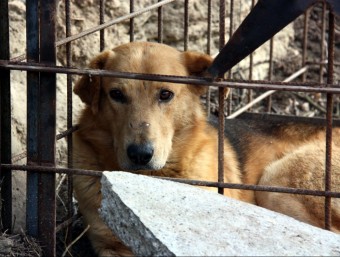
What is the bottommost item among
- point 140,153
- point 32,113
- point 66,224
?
point 66,224

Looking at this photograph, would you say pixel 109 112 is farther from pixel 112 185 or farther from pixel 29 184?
pixel 112 185

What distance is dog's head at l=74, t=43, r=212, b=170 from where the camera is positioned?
5.05 meters

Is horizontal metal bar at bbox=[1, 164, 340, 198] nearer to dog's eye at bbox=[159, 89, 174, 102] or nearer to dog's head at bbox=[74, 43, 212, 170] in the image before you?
dog's head at bbox=[74, 43, 212, 170]

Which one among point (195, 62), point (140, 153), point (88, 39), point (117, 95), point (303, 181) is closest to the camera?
point (140, 153)

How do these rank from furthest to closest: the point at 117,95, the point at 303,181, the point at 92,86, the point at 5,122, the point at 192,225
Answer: the point at 303,181 < the point at 92,86 < the point at 117,95 < the point at 5,122 < the point at 192,225

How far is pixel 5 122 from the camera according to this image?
488 cm

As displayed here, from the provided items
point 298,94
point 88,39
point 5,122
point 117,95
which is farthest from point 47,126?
point 298,94

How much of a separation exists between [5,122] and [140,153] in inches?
31.8

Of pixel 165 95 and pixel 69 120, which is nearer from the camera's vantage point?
pixel 69 120

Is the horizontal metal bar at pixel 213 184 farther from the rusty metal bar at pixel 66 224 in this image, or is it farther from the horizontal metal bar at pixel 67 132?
the rusty metal bar at pixel 66 224

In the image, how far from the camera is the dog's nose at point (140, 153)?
4.98 metres

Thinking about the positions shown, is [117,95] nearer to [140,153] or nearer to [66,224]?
[140,153]

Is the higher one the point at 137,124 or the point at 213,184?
the point at 137,124

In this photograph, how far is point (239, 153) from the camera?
251 inches
